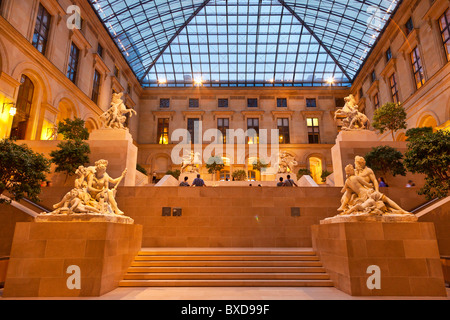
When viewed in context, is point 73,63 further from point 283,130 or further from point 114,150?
point 283,130

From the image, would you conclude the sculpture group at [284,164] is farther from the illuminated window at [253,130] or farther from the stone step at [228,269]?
the illuminated window at [253,130]

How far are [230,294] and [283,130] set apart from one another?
3691cm

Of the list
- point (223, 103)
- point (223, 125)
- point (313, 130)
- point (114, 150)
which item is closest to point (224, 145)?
point (223, 125)

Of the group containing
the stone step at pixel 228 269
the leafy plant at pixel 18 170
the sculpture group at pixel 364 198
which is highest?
the leafy plant at pixel 18 170

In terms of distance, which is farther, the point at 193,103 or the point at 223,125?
the point at 193,103

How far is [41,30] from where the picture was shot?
2162 centimetres

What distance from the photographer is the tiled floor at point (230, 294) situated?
5.89m

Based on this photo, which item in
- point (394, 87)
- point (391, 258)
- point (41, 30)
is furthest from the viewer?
point (394, 87)

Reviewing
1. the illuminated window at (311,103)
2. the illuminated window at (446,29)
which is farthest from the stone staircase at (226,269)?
the illuminated window at (311,103)

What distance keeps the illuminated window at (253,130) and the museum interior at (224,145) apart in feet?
1.09

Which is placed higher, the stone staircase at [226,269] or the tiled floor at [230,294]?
the stone staircase at [226,269]

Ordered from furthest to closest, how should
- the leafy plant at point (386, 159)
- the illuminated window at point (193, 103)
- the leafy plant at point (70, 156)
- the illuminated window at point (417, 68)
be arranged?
the illuminated window at point (193, 103) < the illuminated window at point (417, 68) < the leafy plant at point (386, 159) < the leafy plant at point (70, 156)

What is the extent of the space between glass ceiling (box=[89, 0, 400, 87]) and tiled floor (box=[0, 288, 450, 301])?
107 ft

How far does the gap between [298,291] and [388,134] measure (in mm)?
27752
